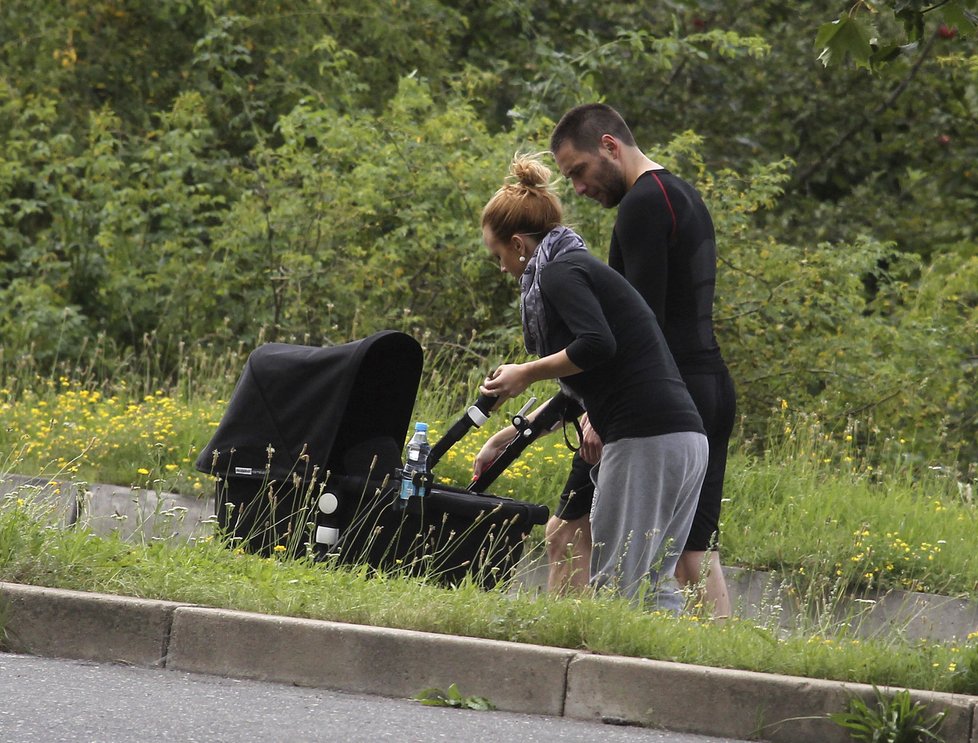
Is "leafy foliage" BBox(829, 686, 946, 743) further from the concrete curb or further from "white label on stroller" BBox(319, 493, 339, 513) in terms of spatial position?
"white label on stroller" BBox(319, 493, 339, 513)

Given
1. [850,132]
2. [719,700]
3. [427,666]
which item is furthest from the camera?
[850,132]

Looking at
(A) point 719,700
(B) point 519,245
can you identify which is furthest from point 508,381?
(A) point 719,700

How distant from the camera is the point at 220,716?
4.12 m

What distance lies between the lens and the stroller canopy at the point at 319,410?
18.7 ft

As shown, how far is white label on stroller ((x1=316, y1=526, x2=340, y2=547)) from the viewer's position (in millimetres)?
5684

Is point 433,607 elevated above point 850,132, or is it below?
below

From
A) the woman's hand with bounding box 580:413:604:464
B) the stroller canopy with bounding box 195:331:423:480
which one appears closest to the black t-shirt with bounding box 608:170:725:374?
the woman's hand with bounding box 580:413:604:464

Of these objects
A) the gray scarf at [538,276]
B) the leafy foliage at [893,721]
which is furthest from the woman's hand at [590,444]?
the leafy foliage at [893,721]

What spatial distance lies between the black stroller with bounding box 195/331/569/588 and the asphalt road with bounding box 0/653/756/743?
3.57ft

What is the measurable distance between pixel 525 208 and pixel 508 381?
60 cm

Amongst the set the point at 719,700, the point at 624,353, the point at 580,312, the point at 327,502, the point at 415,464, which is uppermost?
the point at 580,312

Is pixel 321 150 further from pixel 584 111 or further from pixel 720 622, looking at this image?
pixel 720 622

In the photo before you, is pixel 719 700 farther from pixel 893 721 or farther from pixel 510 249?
pixel 510 249

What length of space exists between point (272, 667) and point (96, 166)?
8223mm
